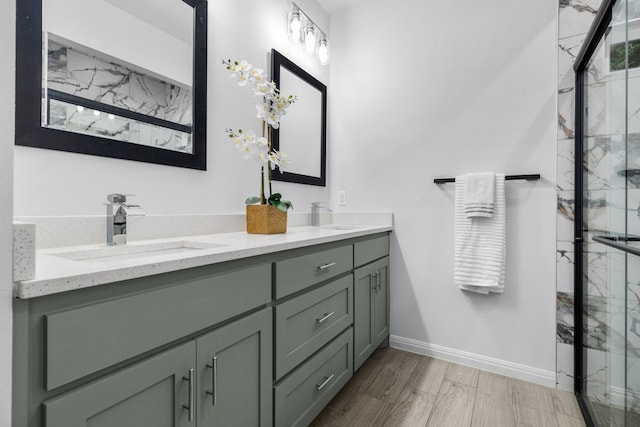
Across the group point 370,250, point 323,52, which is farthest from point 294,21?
point 370,250

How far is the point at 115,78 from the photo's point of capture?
4.01 ft

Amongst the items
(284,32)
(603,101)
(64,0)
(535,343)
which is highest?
(284,32)

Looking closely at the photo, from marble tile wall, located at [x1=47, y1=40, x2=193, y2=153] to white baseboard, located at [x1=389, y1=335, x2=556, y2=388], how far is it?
1.83 m

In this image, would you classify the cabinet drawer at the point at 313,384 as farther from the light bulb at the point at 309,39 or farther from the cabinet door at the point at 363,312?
the light bulb at the point at 309,39

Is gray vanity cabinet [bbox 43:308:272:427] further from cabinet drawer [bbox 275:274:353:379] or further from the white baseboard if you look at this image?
the white baseboard

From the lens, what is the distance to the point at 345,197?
249cm

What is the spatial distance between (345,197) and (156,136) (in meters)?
1.44

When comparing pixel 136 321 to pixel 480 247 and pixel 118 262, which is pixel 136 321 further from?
pixel 480 247

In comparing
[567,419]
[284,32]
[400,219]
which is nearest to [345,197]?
[400,219]

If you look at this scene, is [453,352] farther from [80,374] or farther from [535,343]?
[80,374]

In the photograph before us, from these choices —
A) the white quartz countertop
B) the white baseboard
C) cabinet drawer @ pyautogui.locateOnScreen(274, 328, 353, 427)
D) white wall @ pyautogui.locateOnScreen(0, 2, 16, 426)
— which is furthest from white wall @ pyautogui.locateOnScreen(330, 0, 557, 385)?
white wall @ pyautogui.locateOnScreen(0, 2, 16, 426)

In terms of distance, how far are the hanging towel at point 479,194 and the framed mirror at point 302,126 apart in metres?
1.01

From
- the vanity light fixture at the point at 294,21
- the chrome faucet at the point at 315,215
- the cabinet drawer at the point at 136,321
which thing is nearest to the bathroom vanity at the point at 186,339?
the cabinet drawer at the point at 136,321

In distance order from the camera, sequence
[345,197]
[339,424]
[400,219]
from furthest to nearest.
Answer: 1. [345,197]
2. [400,219]
3. [339,424]
